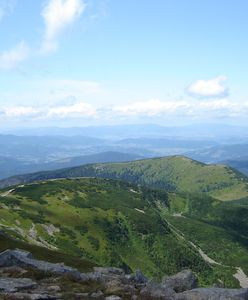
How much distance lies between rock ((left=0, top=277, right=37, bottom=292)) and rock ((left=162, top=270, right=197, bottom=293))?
521 inches

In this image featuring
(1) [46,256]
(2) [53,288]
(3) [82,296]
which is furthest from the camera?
(1) [46,256]

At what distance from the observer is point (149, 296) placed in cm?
3578

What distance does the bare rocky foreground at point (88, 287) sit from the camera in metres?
34.6

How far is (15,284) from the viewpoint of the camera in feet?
121

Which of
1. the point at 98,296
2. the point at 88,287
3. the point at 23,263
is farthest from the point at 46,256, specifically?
the point at 98,296

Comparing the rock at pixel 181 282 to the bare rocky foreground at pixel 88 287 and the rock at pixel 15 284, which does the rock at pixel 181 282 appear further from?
the rock at pixel 15 284

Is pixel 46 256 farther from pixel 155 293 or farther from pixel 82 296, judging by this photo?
pixel 82 296

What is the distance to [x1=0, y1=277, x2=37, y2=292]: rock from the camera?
35.1 metres

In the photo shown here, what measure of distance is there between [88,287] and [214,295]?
36.3ft

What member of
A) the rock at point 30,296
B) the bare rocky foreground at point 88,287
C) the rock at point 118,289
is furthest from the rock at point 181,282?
the rock at point 30,296

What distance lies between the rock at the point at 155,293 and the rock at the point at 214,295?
0.94m

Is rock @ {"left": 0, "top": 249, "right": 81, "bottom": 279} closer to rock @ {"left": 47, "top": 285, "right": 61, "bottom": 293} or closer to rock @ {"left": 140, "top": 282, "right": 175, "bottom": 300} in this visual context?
rock @ {"left": 47, "top": 285, "right": 61, "bottom": 293}

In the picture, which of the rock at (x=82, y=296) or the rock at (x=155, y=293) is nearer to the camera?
the rock at (x=82, y=296)

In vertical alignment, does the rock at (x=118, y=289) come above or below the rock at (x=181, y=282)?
above
